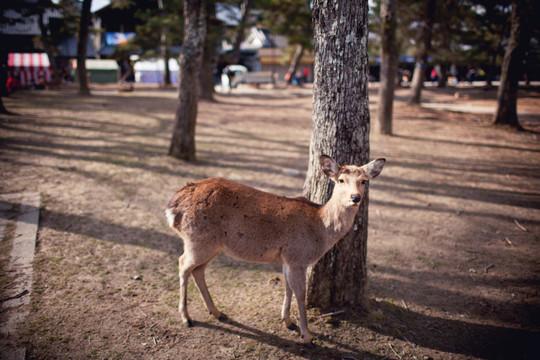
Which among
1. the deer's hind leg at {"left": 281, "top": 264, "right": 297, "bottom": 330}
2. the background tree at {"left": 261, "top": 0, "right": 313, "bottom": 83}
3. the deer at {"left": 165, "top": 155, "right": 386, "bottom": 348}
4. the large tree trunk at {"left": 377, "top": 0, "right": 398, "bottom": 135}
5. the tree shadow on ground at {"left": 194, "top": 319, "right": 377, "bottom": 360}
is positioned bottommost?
the tree shadow on ground at {"left": 194, "top": 319, "right": 377, "bottom": 360}

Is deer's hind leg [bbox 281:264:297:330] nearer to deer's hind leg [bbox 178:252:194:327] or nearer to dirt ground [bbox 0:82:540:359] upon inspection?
dirt ground [bbox 0:82:540:359]

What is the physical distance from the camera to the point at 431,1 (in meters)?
17.5

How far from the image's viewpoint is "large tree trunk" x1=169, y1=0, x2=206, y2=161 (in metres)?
7.77

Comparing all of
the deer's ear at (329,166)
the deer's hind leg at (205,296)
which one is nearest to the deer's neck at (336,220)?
the deer's ear at (329,166)

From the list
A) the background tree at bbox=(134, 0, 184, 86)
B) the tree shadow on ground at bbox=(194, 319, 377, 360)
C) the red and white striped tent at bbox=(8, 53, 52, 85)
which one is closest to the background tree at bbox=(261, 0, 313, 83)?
the background tree at bbox=(134, 0, 184, 86)

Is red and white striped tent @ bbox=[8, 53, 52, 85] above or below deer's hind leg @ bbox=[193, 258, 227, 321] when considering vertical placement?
above

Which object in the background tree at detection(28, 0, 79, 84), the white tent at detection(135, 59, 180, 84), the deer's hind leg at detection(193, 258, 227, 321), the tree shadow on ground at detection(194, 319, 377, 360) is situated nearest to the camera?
the tree shadow on ground at detection(194, 319, 377, 360)

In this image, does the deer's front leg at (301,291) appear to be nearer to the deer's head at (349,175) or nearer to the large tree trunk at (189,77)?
the deer's head at (349,175)

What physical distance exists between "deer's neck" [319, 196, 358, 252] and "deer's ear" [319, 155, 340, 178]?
26 cm

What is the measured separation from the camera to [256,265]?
15.5 ft

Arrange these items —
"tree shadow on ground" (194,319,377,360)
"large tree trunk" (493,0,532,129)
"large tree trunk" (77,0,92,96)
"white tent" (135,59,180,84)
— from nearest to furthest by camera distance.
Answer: "tree shadow on ground" (194,319,377,360), "large tree trunk" (493,0,532,129), "large tree trunk" (77,0,92,96), "white tent" (135,59,180,84)

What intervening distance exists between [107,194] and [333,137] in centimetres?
466

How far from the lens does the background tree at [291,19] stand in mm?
24016

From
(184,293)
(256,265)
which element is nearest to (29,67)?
(256,265)
